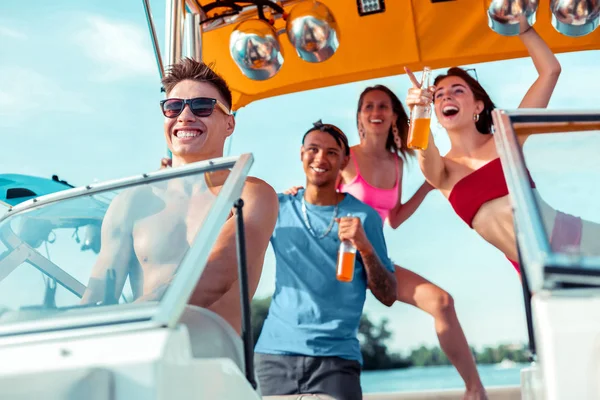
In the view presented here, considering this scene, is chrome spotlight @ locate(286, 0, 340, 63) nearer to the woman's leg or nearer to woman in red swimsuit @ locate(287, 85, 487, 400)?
woman in red swimsuit @ locate(287, 85, 487, 400)

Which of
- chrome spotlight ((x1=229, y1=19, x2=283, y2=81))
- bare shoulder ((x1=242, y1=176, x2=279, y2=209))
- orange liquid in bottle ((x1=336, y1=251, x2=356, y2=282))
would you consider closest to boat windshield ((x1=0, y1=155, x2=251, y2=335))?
bare shoulder ((x1=242, y1=176, x2=279, y2=209))

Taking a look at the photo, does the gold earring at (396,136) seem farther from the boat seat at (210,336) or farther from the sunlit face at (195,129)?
the boat seat at (210,336)

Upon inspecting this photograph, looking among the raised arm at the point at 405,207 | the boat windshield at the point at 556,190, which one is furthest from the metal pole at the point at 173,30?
the boat windshield at the point at 556,190

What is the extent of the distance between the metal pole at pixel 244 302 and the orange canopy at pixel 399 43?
9.04 ft

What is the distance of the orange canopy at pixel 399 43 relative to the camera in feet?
13.8

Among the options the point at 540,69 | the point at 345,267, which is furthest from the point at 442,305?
the point at 540,69

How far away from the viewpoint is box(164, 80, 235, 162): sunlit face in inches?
99.7

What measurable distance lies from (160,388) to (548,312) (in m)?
0.69

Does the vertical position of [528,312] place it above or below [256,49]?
below

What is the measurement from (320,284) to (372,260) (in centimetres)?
25

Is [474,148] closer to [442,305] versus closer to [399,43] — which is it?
[442,305]

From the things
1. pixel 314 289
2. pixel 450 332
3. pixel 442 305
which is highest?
pixel 314 289

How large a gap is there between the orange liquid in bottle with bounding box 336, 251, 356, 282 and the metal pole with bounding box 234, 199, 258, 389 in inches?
50.4

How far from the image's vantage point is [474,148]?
146 inches
